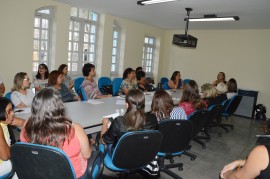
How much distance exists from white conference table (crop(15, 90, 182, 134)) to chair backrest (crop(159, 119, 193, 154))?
2.20 feet

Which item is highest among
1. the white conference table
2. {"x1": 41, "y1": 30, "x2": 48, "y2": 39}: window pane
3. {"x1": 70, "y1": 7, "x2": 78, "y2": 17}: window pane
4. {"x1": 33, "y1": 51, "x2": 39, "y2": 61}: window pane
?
{"x1": 70, "y1": 7, "x2": 78, "y2": 17}: window pane

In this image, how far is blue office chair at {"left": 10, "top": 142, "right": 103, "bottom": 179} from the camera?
1.36 meters

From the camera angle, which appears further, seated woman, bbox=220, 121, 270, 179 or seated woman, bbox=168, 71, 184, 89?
seated woman, bbox=168, 71, 184, 89

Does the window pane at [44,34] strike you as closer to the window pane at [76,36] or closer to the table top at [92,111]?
the window pane at [76,36]

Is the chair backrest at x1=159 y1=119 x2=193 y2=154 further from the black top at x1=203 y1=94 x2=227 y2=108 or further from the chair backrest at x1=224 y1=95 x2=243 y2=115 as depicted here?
the chair backrest at x1=224 y1=95 x2=243 y2=115

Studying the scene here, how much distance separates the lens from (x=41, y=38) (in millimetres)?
5492

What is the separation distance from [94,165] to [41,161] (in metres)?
0.51

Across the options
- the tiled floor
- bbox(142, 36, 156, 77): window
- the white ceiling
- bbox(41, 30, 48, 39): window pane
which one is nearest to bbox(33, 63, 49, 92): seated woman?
bbox(41, 30, 48, 39): window pane

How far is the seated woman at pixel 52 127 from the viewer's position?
60.2 inches

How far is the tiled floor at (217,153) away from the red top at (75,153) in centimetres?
122

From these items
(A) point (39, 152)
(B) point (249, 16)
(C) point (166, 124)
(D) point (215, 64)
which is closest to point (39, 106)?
(A) point (39, 152)

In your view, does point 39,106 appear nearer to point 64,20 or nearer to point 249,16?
point 64,20

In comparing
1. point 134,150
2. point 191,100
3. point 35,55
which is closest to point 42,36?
point 35,55

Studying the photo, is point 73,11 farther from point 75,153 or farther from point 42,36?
point 75,153
